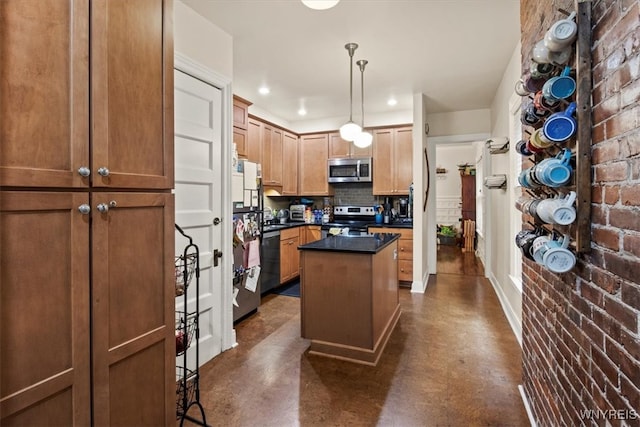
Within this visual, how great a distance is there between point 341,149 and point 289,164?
0.89 m

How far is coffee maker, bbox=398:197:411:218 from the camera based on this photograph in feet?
17.7

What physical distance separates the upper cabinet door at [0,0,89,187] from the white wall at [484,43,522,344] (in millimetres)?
3205

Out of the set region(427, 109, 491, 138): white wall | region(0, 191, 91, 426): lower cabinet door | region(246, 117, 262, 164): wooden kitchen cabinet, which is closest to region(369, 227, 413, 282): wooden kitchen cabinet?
region(427, 109, 491, 138): white wall

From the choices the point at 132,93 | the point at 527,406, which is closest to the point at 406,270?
the point at 527,406

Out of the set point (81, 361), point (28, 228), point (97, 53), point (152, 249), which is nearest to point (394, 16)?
point (97, 53)

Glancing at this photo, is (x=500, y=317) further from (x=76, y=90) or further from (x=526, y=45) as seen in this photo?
(x=76, y=90)

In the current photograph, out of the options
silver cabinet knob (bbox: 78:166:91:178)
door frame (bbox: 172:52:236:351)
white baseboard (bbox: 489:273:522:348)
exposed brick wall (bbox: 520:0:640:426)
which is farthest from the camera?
white baseboard (bbox: 489:273:522:348)

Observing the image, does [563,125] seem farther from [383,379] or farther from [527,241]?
[383,379]

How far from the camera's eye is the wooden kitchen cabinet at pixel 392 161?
16.6 ft

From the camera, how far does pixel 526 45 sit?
1.89 metres

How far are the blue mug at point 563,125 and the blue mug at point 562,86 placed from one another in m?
0.05

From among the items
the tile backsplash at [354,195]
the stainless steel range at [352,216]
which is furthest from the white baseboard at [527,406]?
the tile backsplash at [354,195]

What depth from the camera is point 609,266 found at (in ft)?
3.26

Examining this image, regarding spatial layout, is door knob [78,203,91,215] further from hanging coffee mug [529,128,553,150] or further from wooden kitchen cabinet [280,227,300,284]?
wooden kitchen cabinet [280,227,300,284]
